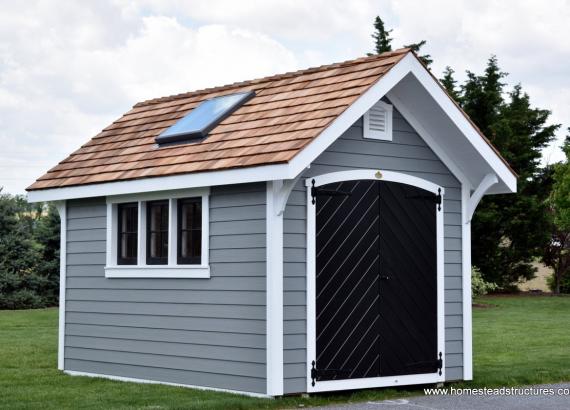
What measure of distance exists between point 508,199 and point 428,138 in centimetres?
2760

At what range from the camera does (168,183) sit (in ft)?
38.2

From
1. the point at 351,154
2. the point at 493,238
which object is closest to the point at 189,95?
the point at 351,154

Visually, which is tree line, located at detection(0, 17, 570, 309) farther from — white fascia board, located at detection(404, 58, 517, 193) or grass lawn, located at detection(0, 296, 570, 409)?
white fascia board, located at detection(404, 58, 517, 193)

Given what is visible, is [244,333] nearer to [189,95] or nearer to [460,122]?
[460,122]

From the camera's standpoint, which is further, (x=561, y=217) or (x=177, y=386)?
(x=561, y=217)

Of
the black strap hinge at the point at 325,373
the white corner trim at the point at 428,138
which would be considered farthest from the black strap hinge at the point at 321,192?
the black strap hinge at the point at 325,373

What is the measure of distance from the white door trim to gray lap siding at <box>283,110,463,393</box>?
2.5 inches

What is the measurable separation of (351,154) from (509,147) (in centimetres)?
2996

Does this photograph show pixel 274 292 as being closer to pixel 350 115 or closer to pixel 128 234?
pixel 350 115

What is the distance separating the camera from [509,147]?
40219 millimetres

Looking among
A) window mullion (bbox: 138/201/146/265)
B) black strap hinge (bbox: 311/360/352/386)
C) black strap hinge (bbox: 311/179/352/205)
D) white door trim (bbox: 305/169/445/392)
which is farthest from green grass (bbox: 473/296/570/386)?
window mullion (bbox: 138/201/146/265)

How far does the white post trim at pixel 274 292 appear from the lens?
10.5 metres

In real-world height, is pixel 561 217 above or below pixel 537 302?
above

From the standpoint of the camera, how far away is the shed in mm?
10789
